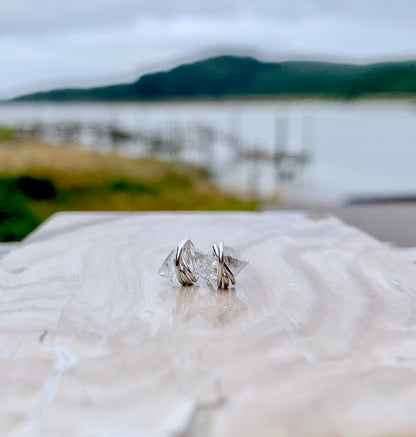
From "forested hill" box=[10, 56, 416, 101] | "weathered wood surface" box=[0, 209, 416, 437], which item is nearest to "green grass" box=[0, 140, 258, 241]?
"weathered wood surface" box=[0, 209, 416, 437]

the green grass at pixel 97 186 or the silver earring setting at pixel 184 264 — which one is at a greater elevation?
the silver earring setting at pixel 184 264

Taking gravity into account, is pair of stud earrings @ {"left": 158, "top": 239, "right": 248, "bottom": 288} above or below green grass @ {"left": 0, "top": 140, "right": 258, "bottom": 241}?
above

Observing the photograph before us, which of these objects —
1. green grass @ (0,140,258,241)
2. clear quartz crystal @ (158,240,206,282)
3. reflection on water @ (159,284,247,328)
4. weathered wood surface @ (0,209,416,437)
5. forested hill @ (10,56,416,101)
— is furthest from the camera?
forested hill @ (10,56,416,101)

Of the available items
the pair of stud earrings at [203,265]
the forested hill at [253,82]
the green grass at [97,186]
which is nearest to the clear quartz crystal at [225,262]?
the pair of stud earrings at [203,265]

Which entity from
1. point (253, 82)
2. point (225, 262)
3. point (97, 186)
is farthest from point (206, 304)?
point (253, 82)

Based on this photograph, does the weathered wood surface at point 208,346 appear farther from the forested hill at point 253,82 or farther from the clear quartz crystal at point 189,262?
the forested hill at point 253,82

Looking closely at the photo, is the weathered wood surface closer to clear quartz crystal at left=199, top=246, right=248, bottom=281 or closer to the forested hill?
clear quartz crystal at left=199, top=246, right=248, bottom=281
